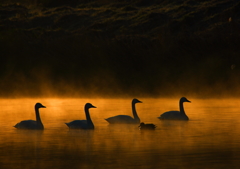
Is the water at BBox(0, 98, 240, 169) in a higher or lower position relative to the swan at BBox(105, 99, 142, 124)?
lower

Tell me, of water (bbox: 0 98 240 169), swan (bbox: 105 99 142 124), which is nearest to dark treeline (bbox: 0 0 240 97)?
water (bbox: 0 98 240 169)

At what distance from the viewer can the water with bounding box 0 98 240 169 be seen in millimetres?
12398

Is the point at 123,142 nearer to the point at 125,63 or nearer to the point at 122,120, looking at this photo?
the point at 122,120

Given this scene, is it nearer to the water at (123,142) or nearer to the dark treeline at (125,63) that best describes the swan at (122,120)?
the water at (123,142)

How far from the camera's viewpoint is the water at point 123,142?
12.4 m

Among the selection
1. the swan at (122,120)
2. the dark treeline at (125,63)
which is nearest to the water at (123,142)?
the swan at (122,120)

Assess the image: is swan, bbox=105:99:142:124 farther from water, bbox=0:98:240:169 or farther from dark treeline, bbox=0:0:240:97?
dark treeline, bbox=0:0:240:97

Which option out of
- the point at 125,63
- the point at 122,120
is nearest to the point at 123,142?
the point at 122,120

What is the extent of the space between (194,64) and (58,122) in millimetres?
16796

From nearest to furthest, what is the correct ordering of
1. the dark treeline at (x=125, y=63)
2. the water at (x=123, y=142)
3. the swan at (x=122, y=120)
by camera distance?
the water at (x=123, y=142) → the swan at (x=122, y=120) → the dark treeline at (x=125, y=63)

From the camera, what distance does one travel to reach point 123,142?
15398 millimetres

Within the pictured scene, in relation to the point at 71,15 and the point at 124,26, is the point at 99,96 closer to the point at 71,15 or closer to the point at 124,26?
the point at 124,26

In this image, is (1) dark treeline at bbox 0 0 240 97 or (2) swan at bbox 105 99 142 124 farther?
(1) dark treeline at bbox 0 0 240 97

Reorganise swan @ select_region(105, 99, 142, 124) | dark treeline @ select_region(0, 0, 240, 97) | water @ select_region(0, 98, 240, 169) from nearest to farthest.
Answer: water @ select_region(0, 98, 240, 169) < swan @ select_region(105, 99, 142, 124) < dark treeline @ select_region(0, 0, 240, 97)
